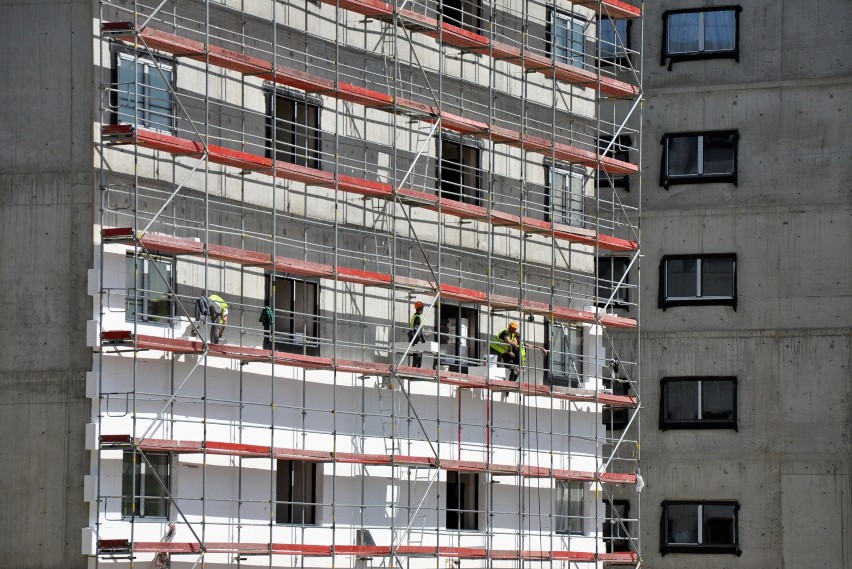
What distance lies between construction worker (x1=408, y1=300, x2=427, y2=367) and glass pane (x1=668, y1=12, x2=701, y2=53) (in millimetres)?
17618

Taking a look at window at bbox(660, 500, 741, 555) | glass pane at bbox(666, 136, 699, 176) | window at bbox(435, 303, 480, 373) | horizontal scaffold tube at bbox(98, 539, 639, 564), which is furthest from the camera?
glass pane at bbox(666, 136, 699, 176)

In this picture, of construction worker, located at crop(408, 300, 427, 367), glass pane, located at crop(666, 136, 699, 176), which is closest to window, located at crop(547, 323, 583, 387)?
construction worker, located at crop(408, 300, 427, 367)

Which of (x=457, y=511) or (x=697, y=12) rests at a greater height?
(x=697, y=12)

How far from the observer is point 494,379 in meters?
39.5

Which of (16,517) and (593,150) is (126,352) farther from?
(593,150)

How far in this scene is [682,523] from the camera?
165 ft

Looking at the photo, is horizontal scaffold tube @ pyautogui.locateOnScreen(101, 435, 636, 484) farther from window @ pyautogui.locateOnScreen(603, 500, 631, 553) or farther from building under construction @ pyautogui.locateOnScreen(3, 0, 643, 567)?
window @ pyautogui.locateOnScreen(603, 500, 631, 553)

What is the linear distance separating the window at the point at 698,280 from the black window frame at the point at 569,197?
19.4 feet

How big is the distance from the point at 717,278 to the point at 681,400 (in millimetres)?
3597

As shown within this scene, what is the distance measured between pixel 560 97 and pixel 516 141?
4228mm

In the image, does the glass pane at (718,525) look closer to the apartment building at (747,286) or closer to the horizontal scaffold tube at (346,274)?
the apartment building at (747,286)

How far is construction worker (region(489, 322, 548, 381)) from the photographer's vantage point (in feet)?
131

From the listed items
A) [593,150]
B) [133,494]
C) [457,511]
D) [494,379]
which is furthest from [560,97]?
[133,494]

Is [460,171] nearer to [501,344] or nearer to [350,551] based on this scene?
[501,344]
